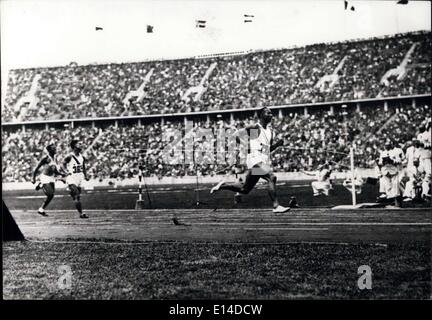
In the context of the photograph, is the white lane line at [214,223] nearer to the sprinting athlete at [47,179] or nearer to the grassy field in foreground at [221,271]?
the sprinting athlete at [47,179]

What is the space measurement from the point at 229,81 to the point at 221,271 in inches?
990

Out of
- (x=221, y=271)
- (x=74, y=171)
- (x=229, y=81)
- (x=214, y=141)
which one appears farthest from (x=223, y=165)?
(x=221, y=271)

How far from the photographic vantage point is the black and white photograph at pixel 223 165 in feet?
20.9

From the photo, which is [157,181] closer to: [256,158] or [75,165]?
[75,165]

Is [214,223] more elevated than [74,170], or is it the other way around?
[74,170]

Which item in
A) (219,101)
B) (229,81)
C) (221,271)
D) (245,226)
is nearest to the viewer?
(221,271)

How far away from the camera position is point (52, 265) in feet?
23.4

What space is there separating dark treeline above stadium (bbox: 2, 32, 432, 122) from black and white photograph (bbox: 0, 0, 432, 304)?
10cm

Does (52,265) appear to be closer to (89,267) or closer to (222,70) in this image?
(89,267)

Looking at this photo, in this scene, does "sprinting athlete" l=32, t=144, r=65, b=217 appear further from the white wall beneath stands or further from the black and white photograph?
the white wall beneath stands

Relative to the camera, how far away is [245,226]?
10711 mm

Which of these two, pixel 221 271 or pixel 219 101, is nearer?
pixel 221 271
